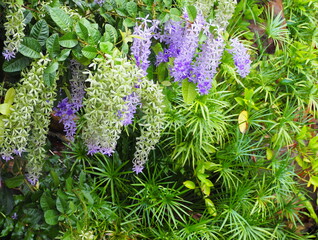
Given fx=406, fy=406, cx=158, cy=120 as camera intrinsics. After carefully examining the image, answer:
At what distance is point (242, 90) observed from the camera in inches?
105

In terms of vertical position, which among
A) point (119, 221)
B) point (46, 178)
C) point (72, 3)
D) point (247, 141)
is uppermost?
point (72, 3)

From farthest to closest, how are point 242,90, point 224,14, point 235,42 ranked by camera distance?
point 242,90 → point 224,14 → point 235,42

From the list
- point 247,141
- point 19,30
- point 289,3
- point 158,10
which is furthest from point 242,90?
point 19,30

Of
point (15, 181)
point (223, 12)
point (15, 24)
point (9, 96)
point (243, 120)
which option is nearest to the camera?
point (15, 24)

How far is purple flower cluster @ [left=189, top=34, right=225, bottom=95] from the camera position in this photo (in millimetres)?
1286

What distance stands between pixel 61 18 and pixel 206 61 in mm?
472

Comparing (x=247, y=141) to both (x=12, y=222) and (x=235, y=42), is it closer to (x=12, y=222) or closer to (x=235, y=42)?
(x=235, y=42)

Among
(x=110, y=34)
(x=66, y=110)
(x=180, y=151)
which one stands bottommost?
(x=180, y=151)

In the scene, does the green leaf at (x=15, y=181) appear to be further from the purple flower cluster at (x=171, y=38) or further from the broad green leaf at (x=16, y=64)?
the purple flower cluster at (x=171, y=38)

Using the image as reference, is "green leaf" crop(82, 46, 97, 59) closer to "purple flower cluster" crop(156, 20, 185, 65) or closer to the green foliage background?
the green foliage background

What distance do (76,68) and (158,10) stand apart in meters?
0.34

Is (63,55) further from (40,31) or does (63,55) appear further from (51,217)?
(51,217)

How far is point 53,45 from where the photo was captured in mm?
1105

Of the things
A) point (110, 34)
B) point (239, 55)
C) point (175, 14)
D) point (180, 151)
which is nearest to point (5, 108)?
point (110, 34)
